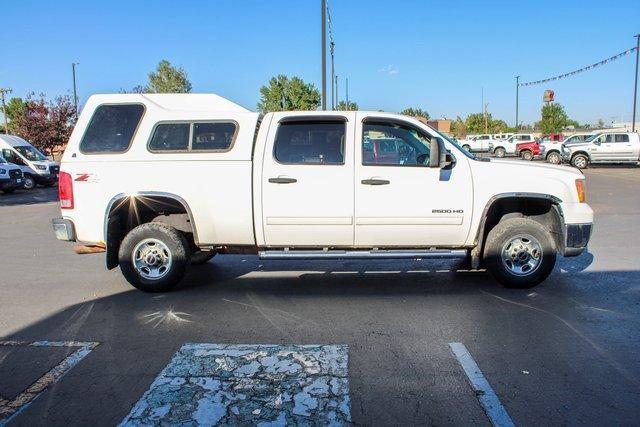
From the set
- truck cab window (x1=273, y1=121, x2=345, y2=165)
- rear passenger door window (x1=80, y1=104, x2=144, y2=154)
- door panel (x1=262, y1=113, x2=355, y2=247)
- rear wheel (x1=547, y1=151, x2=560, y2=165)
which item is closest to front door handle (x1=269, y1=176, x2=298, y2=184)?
door panel (x1=262, y1=113, x2=355, y2=247)

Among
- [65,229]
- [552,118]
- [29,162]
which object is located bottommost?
[65,229]

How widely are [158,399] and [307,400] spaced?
1.00 meters

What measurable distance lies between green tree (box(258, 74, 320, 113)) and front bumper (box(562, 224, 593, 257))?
102ft

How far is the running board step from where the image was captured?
5.95 m

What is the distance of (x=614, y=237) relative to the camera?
9445 mm

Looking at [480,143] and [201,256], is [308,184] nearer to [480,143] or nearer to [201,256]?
[201,256]

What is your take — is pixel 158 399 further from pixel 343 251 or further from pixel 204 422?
pixel 343 251

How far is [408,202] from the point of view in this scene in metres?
5.90

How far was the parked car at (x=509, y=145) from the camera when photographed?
137ft

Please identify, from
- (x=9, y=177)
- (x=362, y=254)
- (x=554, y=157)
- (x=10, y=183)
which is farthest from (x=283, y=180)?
(x=554, y=157)

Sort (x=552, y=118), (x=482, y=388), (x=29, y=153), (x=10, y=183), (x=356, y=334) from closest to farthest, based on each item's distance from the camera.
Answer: (x=482, y=388)
(x=356, y=334)
(x=10, y=183)
(x=29, y=153)
(x=552, y=118)

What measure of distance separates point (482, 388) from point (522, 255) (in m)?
2.73

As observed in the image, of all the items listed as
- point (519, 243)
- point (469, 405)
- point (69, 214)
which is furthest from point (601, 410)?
point (69, 214)

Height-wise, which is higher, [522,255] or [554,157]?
[554,157]
